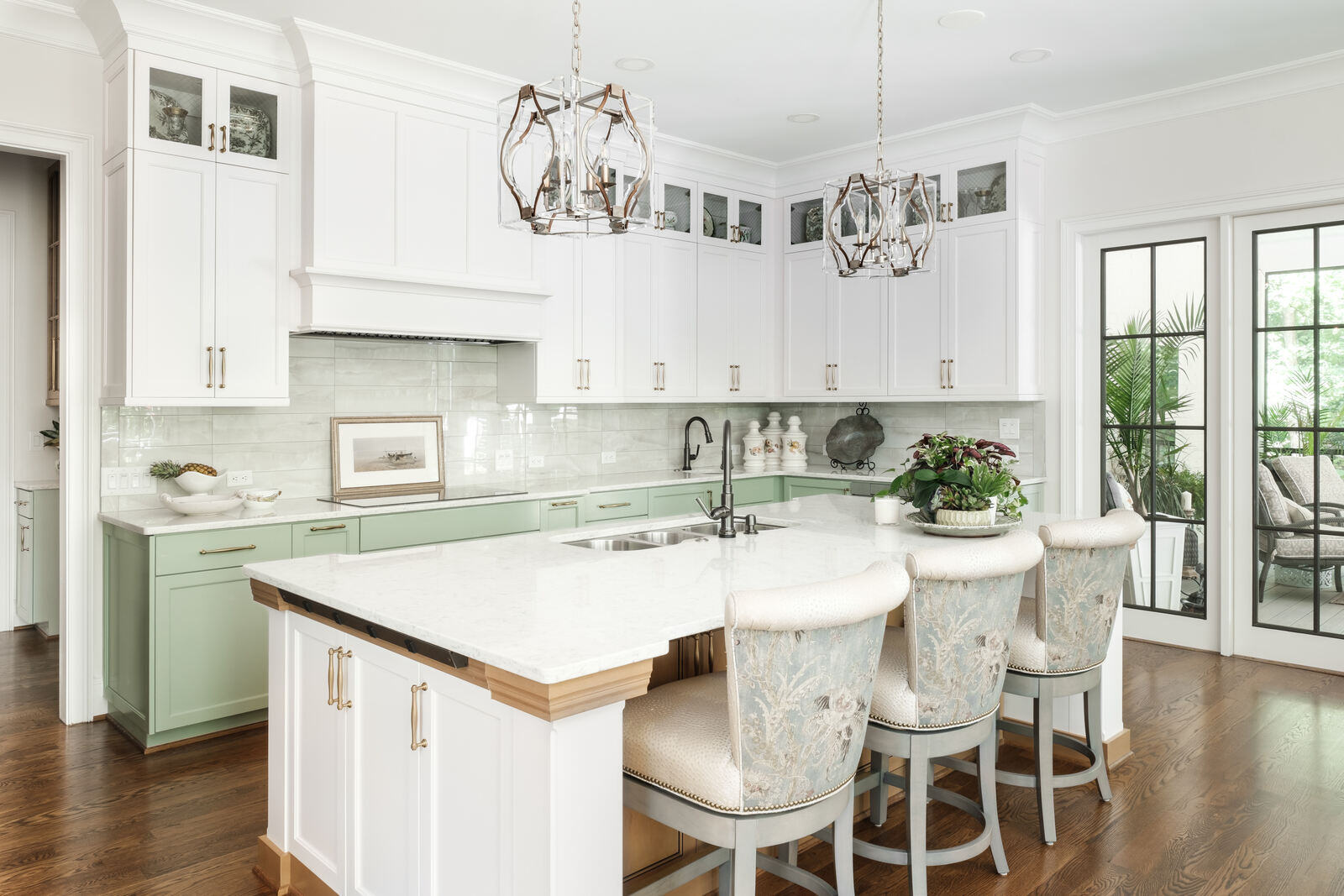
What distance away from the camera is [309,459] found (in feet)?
13.8

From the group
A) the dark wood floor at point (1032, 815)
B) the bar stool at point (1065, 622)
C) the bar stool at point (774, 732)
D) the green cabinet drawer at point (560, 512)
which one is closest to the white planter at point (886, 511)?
the bar stool at point (1065, 622)

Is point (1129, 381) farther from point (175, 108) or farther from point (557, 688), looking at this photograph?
point (175, 108)

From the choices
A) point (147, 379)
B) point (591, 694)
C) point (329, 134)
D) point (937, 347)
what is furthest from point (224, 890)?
point (937, 347)

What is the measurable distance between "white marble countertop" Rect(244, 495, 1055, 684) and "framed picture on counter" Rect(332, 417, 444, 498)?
174cm

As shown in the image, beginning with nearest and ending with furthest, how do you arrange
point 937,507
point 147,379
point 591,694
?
point 591,694 < point 937,507 < point 147,379

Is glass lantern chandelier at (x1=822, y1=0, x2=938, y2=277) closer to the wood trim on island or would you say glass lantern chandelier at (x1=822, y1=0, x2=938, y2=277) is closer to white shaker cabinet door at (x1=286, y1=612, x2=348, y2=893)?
the wood trim on island

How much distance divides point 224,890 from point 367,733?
790mm

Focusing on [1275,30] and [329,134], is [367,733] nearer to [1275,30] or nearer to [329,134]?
[329,134]

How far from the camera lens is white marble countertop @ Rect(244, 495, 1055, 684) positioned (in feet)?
5.46

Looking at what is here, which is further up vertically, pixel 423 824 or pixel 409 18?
pixel 409 18

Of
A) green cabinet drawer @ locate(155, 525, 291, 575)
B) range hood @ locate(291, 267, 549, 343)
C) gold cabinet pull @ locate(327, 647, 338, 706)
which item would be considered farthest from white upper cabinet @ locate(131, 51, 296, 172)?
gold cabinet pull @ locate(327, 647, 338, 706)

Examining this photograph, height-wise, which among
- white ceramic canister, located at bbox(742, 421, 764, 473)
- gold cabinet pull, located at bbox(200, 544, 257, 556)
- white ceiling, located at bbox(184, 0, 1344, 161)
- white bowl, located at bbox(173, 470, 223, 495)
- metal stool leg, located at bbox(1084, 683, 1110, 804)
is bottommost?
metal stool leg, located at bbox(1084, 683, 1110, 804)

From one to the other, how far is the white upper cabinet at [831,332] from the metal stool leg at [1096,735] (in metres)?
2.77

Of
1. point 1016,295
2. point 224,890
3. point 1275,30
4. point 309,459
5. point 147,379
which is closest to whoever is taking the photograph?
point 224,890
